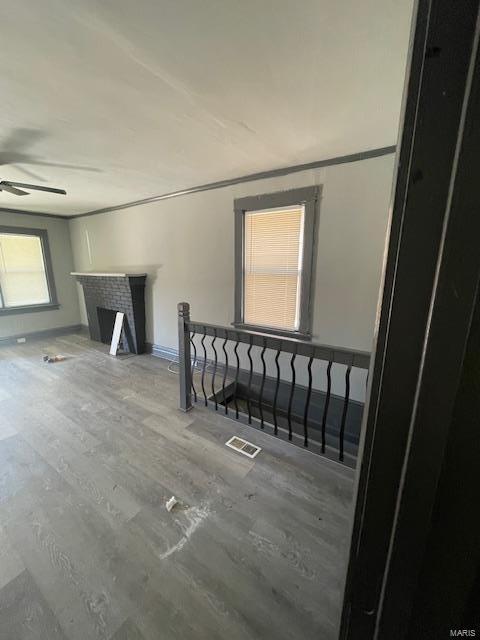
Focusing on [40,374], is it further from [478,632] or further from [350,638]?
[478,632]

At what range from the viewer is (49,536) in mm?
1414

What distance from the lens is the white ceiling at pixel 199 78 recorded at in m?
1.00

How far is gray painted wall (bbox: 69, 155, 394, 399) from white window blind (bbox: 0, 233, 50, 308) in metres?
0.72

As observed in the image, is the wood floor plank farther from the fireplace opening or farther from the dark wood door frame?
the fireplace opening

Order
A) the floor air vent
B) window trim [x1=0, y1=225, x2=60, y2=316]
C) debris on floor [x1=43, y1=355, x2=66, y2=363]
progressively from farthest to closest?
window trim [x1=0, y1=225, x2=60, y2=316]
debris on floor [x1=43, y1=355, x2=66, y2=363]
the floor air vent

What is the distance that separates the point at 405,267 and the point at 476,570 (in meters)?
0.49

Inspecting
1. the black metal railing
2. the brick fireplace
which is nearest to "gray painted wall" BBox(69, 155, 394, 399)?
the brick fireplace

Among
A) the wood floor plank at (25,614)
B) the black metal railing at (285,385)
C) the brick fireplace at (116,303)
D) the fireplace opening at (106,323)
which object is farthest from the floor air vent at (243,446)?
the fireplace opening at (106,323)

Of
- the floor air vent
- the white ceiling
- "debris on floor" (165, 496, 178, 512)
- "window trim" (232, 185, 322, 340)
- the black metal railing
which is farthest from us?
"window trim" (232, 185, 322, 340)

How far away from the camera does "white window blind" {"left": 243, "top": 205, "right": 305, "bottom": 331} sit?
2.75m

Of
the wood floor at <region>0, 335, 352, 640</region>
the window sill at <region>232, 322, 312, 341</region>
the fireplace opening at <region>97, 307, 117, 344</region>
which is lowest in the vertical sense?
the wood floor at <region>0, 335, 352, 640</region>

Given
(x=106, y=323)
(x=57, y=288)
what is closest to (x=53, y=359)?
(x=106, y=323)

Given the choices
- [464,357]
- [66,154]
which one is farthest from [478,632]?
[66,154]

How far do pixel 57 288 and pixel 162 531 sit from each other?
5.48 metres
